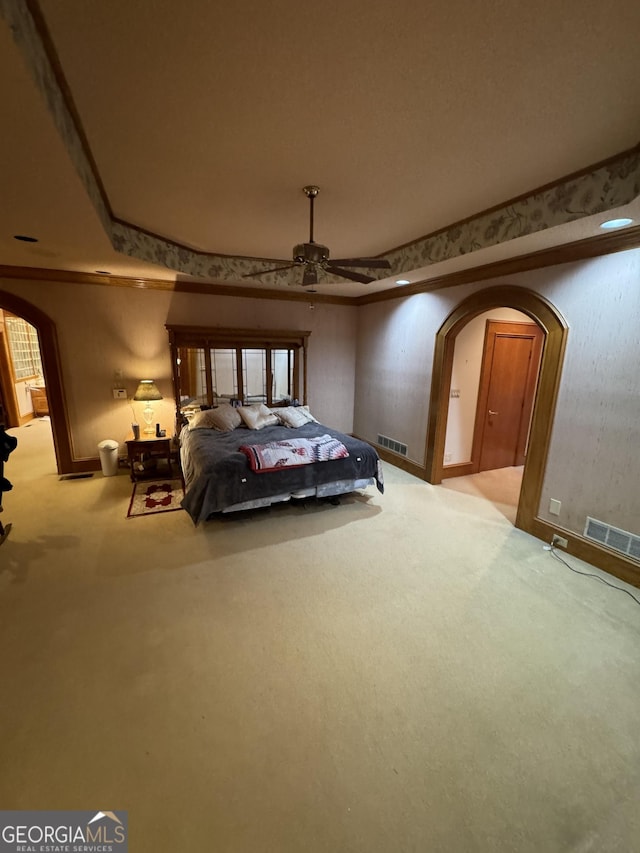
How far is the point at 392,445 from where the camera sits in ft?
17.6

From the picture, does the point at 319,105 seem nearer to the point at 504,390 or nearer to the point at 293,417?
the point at 293,417

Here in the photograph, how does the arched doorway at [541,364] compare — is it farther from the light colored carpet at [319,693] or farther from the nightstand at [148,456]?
the nightstand at [148,456]

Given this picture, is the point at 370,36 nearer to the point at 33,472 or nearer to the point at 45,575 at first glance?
the point at 45,575

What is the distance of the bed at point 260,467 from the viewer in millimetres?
3230

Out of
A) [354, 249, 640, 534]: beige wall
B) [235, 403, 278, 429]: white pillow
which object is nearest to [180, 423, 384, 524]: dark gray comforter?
[235, 403, 278, 429]: white pillow

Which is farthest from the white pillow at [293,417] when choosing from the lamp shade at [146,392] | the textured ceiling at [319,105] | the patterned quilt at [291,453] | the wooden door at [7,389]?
the wooden door at [7,389]

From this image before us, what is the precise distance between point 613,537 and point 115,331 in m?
5.71

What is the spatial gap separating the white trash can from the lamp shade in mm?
677

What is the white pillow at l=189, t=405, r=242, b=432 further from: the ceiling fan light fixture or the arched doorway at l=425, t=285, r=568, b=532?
the ceiling fan light fixture

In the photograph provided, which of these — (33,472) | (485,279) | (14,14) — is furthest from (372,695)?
(33,472)

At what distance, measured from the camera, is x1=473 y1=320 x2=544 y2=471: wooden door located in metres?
4.76

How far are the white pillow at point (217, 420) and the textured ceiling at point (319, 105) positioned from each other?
2226mm

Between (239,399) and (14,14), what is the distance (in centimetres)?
428

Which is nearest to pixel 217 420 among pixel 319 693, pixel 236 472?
pixel 236 472
